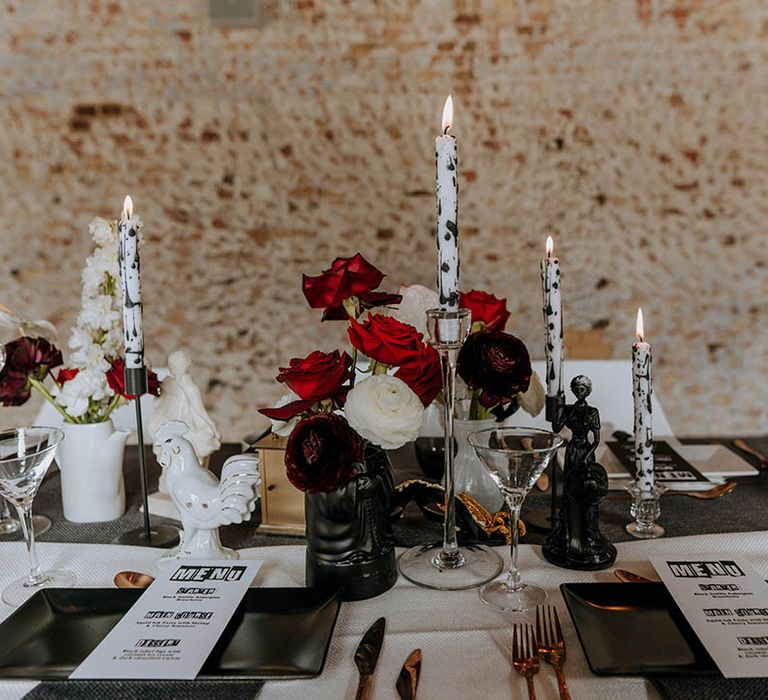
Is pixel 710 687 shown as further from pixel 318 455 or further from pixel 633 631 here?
pixel 318 455

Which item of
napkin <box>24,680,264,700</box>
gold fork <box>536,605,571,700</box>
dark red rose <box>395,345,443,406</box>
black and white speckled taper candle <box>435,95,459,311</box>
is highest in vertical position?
black and white speckled taper candle <box>435,95,459,311</box>

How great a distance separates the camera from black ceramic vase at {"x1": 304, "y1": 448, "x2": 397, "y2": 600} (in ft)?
2.80

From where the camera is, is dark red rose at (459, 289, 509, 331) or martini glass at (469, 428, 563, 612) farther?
dark red rose at (459, 289, 509, 331)

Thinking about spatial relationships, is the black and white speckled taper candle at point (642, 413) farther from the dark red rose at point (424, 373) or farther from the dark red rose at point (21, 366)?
the dark red rose at point (21, 366)

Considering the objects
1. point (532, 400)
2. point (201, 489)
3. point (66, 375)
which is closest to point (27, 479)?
point (201, 489)

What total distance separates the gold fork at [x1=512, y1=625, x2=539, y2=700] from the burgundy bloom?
326 mm

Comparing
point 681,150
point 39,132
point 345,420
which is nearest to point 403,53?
point 681,150

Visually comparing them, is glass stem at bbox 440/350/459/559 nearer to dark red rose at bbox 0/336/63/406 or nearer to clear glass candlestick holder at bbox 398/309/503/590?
clear glass candlestick holder at bbox 398/309/503/590

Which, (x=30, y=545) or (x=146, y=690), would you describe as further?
(x=30, y=545)

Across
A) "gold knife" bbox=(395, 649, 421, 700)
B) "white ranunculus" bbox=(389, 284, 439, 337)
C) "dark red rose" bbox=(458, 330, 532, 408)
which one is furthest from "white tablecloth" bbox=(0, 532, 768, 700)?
"white ranunculus" bbox=(389, 284, 439, 337)

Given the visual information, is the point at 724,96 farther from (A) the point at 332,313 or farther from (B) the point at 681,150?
(A) the point at 332,313

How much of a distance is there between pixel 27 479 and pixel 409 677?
523mm

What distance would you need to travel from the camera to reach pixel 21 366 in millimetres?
1166

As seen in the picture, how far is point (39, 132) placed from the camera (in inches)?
113
